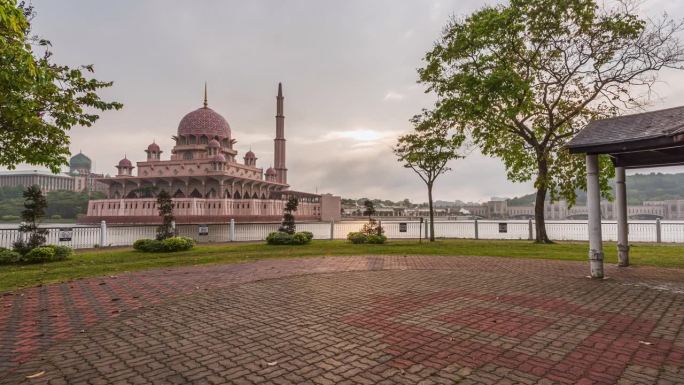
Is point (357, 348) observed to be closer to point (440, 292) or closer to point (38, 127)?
point (440, 292)

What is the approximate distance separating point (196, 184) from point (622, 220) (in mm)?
57254

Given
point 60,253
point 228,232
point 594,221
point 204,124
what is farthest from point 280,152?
point 594,221

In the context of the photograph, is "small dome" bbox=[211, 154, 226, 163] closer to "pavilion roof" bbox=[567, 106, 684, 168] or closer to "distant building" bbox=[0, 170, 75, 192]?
"pavilion roof" bbox=[567, 106, 684, 168]

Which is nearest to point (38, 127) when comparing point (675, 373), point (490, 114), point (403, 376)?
point (403, 376)

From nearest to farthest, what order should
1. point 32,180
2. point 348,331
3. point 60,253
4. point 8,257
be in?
point 348,331 → point 8,257 → point 60,253 → point 32,180

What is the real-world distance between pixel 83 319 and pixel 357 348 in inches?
185

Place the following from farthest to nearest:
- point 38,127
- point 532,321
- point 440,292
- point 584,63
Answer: point 584,63 < point 38,127 < point 440,292 < point 532,321

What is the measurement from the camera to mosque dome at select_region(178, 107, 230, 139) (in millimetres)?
63688

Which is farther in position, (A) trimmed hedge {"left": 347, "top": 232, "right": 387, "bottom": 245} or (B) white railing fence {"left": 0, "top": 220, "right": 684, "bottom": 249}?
(A) trimmed hedge {"left": 347, "top": 232, "right": 387, "bottom": 245}

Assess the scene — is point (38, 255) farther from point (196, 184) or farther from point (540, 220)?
point (196, 184)

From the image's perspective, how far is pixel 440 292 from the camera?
8.03 meters

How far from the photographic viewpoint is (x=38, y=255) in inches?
575

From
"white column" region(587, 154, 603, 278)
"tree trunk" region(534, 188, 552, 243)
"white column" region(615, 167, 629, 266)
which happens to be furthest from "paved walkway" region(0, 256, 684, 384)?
"tree trunk" region(534, 188, 552, 243)

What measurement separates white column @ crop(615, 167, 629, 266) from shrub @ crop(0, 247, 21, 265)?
21182mm
